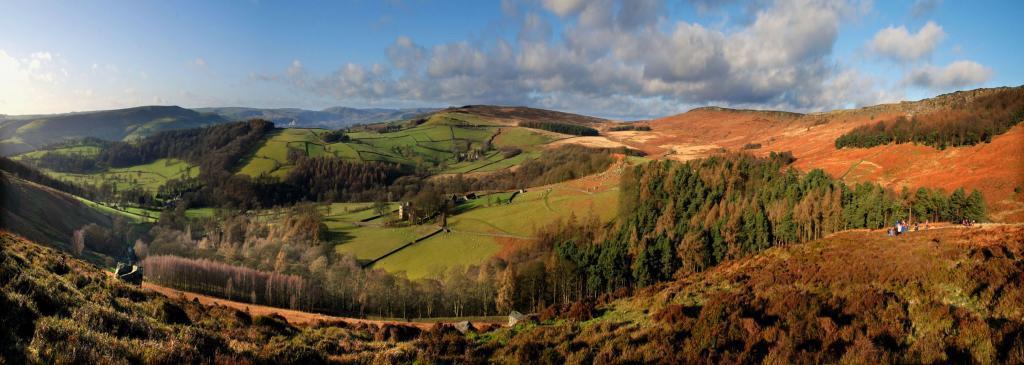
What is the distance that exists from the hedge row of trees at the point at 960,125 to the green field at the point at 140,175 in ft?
675

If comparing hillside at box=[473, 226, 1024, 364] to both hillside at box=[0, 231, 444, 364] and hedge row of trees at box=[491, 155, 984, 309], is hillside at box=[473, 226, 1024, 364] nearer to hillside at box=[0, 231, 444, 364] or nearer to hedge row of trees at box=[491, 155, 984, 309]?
hillside at box=[0, 231, 444, 364]

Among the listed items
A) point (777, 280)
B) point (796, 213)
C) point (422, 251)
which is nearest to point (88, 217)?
point (422, 251)

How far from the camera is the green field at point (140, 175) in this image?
508ft

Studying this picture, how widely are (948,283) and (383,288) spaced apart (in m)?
57.4

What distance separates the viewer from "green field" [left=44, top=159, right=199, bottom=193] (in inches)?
6093

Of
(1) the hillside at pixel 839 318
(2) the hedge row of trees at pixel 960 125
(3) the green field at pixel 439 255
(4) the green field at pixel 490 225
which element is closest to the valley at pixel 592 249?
(1) the hillside at pixel 839 318

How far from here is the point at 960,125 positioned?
3024 inches

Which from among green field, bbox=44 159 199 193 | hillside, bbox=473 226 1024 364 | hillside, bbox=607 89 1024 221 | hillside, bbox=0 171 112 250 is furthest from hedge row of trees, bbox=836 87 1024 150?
green field, bbox=44 159 199 193

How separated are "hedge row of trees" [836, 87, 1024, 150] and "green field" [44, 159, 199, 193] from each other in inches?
8095

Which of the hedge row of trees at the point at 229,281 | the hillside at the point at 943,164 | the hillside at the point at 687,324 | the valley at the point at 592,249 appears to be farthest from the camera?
the hedge row of trees at the point at 229,281

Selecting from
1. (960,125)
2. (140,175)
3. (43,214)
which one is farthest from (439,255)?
(140,175)

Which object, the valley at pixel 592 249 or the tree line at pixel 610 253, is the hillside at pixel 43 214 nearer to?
the valley at pixel 592 249

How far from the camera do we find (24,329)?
11.0 meters

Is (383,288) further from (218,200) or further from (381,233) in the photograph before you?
(218,200)
